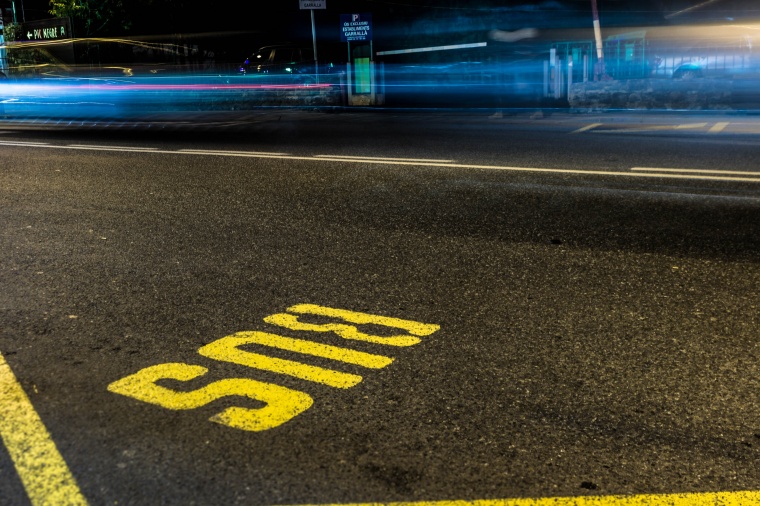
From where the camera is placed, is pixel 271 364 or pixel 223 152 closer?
pixel 271 364

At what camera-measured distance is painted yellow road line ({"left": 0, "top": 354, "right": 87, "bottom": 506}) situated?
2.58m

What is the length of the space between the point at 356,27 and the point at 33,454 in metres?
20.5

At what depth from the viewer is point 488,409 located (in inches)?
123

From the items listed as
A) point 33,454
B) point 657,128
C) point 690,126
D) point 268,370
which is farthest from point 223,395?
point 690,126

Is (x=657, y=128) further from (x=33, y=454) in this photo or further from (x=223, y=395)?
(x=33, y=454)

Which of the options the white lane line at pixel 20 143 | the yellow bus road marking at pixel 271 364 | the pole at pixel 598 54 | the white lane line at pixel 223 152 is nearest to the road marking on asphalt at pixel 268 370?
the yellow bus road marking at pixel 271 364

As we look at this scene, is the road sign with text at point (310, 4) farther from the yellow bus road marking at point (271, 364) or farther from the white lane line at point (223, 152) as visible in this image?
the yellow bus road marking at point (271, 364)

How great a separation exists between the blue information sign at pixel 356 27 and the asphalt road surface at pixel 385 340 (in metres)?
14.5

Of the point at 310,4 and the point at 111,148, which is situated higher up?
the point at 310,4

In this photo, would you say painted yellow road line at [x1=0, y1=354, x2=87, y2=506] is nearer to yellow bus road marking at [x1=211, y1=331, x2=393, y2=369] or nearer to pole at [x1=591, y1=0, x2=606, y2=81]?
yellow bus road marking at [x1=211, y1=331, x2=393, y2=369]

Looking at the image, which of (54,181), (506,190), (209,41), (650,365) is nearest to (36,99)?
(209,41)

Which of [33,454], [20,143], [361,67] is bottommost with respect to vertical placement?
[33,454]

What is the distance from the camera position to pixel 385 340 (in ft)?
12.8

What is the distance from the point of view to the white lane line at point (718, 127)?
479 inches
